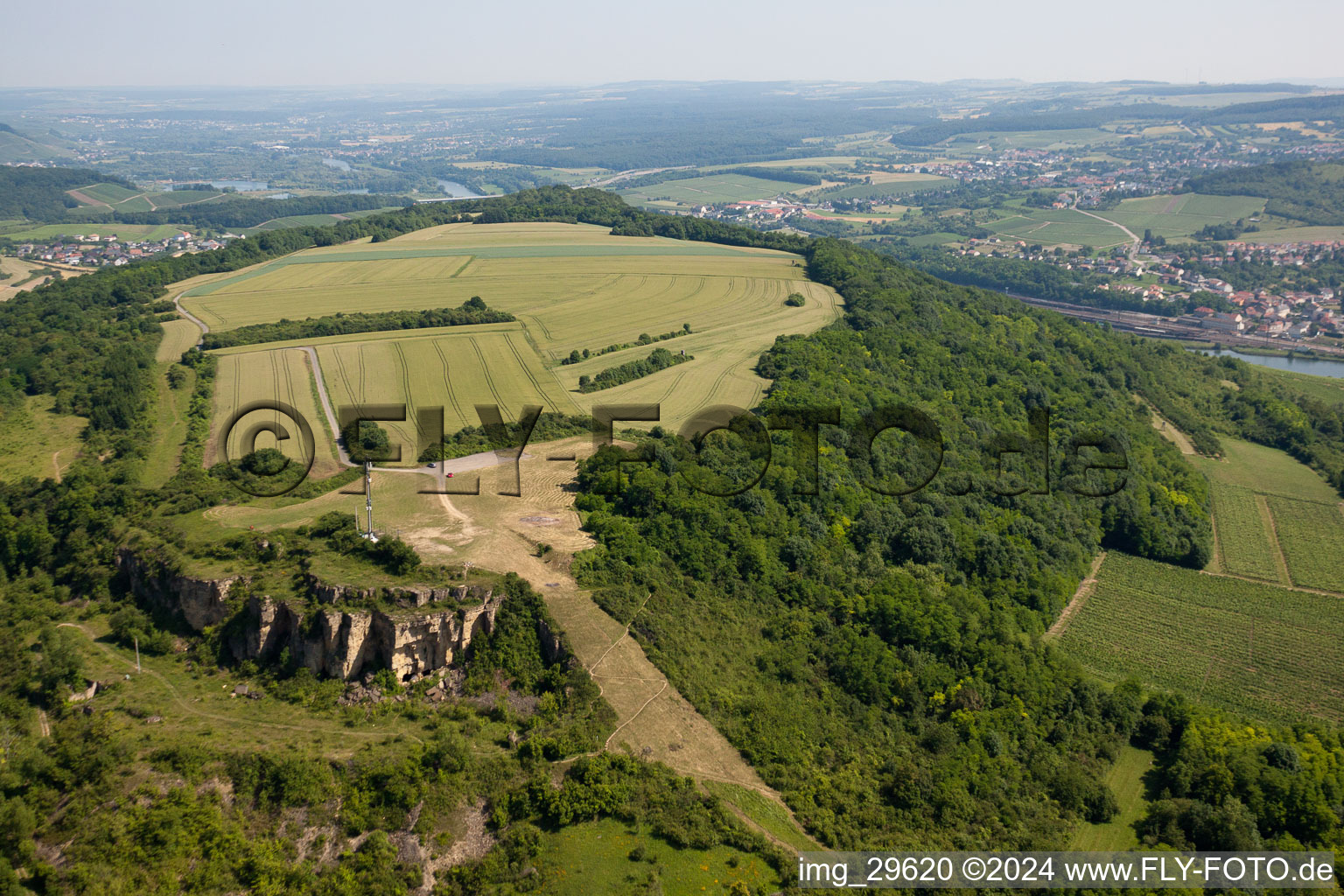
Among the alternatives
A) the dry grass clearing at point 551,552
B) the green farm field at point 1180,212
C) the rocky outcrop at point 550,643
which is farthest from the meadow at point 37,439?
the green farm field at point 1180,212

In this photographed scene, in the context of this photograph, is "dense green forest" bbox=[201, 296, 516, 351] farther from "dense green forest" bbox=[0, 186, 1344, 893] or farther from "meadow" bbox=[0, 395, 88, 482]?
"meadow" bbox=[0, 395, 88, 482]

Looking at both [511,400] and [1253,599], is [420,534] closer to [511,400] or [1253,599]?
[511,400]

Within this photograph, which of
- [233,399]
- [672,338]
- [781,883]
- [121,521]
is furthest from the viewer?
[672,338]

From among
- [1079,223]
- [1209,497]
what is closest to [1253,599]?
[1209,497]

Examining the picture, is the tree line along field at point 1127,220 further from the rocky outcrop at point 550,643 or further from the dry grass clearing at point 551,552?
the rocky outcrop at point 550,643

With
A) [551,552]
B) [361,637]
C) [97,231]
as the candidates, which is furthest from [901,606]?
[97,231]

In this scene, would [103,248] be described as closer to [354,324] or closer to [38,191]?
[38,191]
